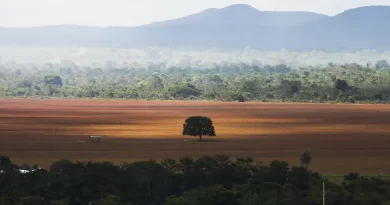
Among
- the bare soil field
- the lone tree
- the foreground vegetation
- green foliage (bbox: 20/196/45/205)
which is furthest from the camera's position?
the lone tree

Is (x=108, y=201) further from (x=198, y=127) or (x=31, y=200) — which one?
(x=198, y=127)

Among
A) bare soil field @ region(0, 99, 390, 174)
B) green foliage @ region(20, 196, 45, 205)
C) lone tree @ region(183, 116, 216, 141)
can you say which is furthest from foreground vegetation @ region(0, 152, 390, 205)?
lone tree @ region(183, 116, 216, 141)

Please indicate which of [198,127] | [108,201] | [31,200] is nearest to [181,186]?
[108,201]

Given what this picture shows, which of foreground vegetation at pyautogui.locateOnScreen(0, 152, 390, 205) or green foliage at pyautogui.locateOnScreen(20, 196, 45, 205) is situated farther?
foreground vegetation at pyautogui.locateOnScreen(0, 152, 390, 205)

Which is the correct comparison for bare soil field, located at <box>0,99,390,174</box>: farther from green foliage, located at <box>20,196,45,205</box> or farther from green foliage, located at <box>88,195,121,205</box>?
green foliage, located at <box>88,195,121,205</box>

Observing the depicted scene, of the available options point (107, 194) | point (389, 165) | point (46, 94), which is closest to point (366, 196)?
point (107, 194)
